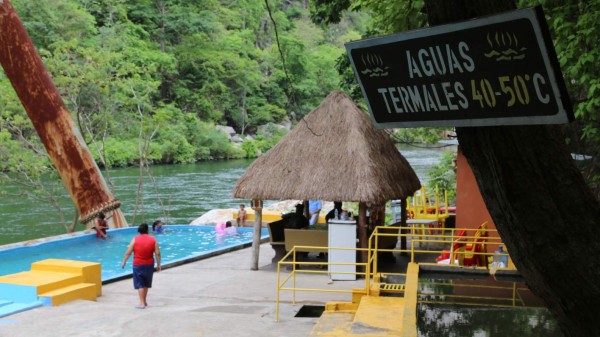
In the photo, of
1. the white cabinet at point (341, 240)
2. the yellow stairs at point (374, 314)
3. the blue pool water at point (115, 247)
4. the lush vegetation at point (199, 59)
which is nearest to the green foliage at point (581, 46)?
the yellow stairs at point (374, 314)

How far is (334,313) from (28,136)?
81.5 ft

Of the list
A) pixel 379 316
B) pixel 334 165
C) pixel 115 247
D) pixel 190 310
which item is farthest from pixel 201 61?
pixel 379 316

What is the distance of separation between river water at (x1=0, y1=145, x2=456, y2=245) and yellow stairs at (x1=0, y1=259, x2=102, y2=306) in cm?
1400

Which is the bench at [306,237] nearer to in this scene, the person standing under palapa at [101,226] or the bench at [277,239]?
the bench at [277,239]

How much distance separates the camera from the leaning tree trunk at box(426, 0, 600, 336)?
2.85 metres

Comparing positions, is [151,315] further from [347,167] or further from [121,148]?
[121,148]

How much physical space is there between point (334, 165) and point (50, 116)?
9180 millimetres

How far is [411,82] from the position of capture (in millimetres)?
3047

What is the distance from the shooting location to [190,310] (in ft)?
34.3

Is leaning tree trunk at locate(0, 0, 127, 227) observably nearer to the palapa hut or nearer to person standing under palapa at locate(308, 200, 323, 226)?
person standing under palapa at locate(308, 200, 323, 226)

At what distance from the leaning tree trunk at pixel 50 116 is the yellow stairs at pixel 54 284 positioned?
765cm

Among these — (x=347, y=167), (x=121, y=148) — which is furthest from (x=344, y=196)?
(x=121, y=148)

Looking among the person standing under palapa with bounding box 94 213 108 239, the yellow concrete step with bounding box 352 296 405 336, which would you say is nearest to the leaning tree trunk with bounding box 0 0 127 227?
the person standing under palapa with bounding box 94 213 108 239

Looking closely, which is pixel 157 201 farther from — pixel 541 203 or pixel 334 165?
pixel 541 203
